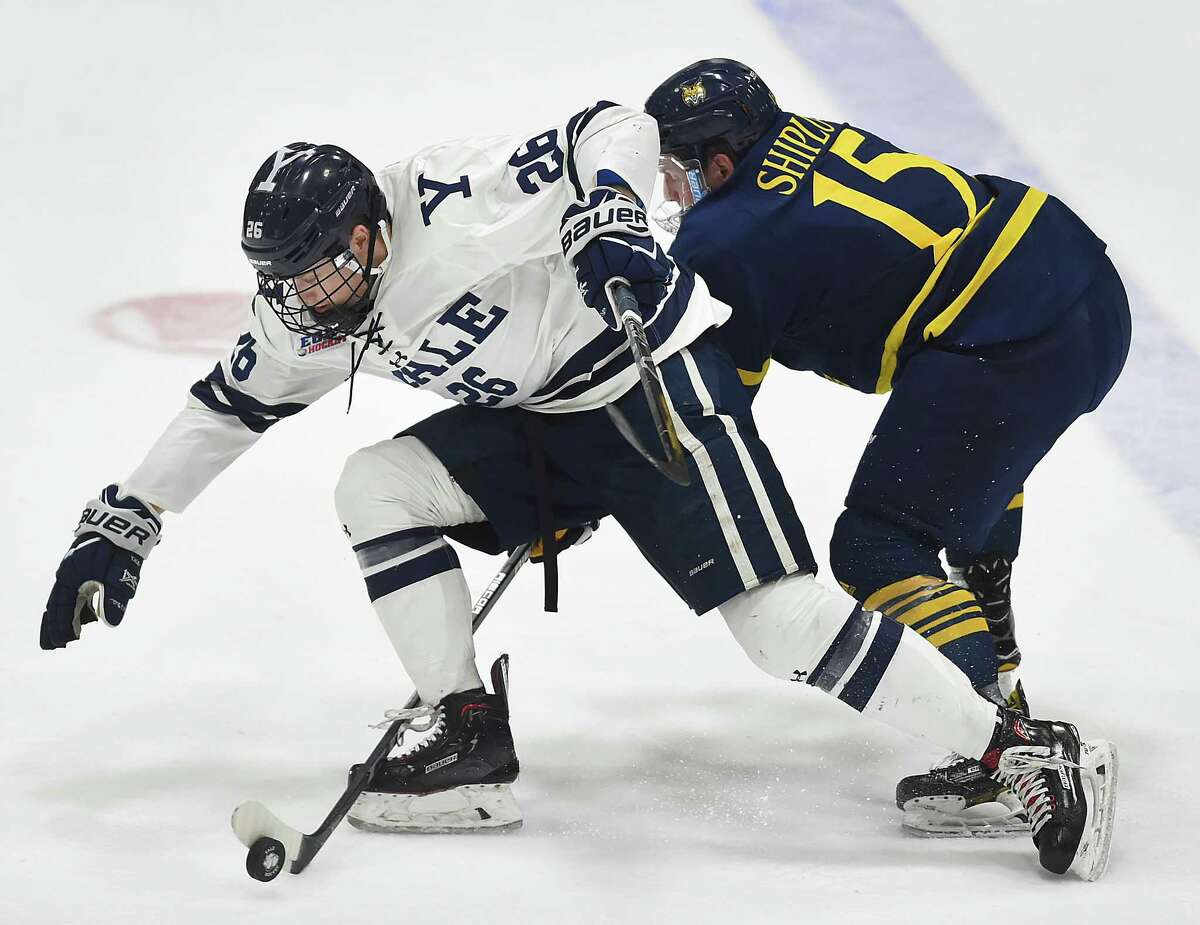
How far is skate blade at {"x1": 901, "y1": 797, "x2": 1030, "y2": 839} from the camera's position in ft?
8.61

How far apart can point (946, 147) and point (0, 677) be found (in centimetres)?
345

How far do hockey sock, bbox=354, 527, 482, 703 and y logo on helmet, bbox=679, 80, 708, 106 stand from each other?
35.6 inches

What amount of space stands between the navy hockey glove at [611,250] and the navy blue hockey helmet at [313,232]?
33 centimetres

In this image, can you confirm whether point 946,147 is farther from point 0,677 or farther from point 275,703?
point 0,677

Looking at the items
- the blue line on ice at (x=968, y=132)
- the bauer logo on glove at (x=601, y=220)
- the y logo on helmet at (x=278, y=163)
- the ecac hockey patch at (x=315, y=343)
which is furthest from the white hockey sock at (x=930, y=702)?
the blue line on ice at (x=968, y=132)

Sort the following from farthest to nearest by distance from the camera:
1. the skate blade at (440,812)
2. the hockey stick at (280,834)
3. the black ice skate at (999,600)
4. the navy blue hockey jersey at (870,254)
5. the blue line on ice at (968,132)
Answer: the blue line on ice at (968,132)
the black ice skate at (999,600)
the navy blue hockey jersey at (870,254)
the skate blade at (440,812)
the hockey stick at (280,834)

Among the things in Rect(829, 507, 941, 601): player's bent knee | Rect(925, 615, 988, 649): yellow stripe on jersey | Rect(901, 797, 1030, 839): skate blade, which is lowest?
Rect(901, 797, 1030, 839): skate blade

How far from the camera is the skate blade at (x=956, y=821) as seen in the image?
262cm

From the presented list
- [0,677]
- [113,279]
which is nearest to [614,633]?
[0,677]

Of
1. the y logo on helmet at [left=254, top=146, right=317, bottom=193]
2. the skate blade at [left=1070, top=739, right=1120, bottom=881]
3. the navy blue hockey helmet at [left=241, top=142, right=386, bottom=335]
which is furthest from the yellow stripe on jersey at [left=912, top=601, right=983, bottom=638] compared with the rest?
the y logo on helmet at [left=254, top=146, right=317, bottom=193]

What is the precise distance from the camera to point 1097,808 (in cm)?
236

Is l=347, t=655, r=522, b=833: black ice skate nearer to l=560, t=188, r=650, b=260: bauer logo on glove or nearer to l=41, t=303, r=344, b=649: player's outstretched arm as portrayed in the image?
l=41, t=303, r=344, b=649: player's outstretched arm

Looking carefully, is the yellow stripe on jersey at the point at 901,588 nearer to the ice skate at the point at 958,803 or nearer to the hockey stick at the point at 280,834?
the ice skate at the point at 958,803

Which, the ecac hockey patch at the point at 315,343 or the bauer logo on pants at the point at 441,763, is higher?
the ecac hockey patch at the point at 315,343
